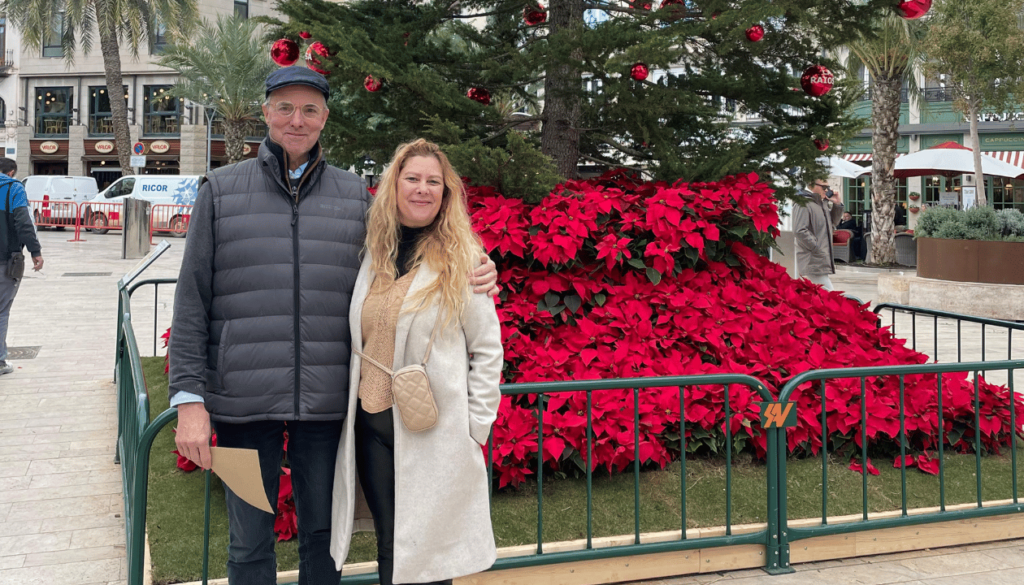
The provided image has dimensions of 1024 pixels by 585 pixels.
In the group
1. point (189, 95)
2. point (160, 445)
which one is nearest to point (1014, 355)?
point (160, 445)

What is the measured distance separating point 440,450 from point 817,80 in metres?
3.79

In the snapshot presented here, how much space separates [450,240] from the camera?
264cm

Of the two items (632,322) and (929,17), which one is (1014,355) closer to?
(632,322)

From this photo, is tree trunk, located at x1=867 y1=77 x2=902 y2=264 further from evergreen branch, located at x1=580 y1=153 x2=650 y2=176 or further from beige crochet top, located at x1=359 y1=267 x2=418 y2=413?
beige crochet top, located at x1=359 y1=267 x2=418 y2=413

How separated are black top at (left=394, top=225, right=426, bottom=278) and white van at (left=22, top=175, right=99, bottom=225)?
2901 cm

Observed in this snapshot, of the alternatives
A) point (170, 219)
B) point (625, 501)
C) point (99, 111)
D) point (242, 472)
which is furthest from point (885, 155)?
point (99, 111)

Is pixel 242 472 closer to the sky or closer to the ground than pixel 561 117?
closer to the ground

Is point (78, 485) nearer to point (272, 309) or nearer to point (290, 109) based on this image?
point (272, 309)

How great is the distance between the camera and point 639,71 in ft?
15.7

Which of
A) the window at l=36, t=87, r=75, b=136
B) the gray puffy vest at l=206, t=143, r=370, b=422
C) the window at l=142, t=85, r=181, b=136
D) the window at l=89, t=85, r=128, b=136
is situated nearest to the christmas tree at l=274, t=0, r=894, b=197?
the gray puffy vest at l=206, t=143, r=370, b=422

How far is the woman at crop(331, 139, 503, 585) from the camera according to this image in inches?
101

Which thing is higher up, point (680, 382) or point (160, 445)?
point (680, 382)

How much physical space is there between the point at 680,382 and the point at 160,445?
10.5 feet

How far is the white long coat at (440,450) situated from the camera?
2.55 metres
